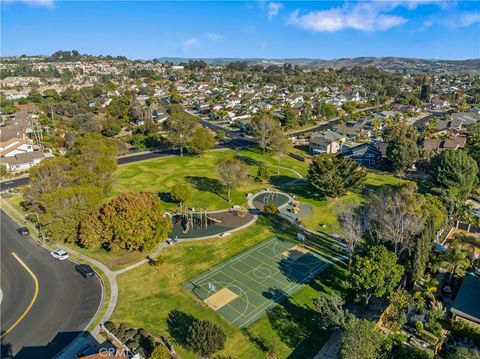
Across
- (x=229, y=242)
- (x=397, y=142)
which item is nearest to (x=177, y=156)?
(x=229, y=242)

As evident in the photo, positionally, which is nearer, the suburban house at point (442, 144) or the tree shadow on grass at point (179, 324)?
the tree shadow on grass at point (179, 324)

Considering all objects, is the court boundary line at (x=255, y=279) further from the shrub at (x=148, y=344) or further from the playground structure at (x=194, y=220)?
the playground structure at (x=194, y=220)

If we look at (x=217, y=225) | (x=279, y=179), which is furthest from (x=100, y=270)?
(x=279, y=179)

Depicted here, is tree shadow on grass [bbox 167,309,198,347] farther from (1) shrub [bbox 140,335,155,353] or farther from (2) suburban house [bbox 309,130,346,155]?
(2) suburban house [bbox 309,130,346,155]

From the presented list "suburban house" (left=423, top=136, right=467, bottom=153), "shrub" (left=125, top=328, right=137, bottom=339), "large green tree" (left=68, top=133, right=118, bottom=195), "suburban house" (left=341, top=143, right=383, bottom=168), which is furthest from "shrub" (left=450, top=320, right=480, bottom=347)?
"suburban house" (left=423, top=136, right=467, bottom=153)

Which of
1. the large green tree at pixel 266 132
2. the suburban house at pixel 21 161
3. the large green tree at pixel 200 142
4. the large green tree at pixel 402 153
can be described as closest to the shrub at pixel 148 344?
the large green tree at pixel 200 142

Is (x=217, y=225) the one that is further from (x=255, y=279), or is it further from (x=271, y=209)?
(x=255, y=279)
